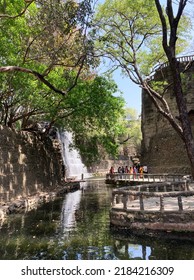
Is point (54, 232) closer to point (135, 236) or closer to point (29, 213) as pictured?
point (135, 236)

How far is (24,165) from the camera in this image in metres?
19.4

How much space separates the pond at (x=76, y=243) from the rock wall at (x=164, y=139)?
20.2 metres

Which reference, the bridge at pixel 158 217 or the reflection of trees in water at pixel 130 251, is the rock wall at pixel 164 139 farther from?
the reflection of trees in water at pixel 130 251

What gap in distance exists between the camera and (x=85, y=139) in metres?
25.4

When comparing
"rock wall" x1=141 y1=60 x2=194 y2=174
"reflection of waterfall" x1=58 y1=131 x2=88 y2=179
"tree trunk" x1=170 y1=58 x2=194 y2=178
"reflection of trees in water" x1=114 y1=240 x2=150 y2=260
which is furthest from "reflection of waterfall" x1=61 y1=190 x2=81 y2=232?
"reflection of waterfall" x1=58 y1=131 x2=88 y2=179

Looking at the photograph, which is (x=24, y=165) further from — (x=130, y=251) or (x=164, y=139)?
(x=164, y=139)

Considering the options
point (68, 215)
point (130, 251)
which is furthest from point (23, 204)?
point (130, 251)

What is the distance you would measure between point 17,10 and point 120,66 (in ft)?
21.4

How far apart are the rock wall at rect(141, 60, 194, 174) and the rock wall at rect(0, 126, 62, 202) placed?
41.5 ft

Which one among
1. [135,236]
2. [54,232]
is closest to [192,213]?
[135,236]

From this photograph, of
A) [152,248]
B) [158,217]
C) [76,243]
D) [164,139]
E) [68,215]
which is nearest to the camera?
[152,248]

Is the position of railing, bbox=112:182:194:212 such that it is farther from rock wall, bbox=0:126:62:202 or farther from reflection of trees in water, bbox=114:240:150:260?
rock wall, bbox=0:126:62:202

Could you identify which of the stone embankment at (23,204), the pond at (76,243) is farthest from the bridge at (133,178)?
the pond at (76,243)

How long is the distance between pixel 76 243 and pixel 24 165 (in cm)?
1097
